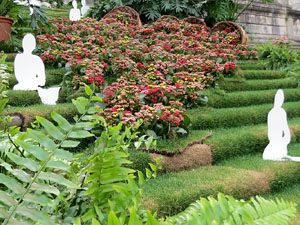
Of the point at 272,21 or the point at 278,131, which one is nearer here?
the point at 278,131

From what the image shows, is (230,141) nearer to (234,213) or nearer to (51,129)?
(234,213)

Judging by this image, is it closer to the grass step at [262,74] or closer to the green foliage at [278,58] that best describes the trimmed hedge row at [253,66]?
the green foliage at [278,58]

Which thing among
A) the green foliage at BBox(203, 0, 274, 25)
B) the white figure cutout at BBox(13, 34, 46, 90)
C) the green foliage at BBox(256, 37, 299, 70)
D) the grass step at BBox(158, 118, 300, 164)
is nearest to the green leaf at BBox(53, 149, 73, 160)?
the grass step at BBox(158, 118, 300, 164)

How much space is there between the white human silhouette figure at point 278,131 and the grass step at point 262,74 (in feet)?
13.5

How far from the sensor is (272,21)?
15.3 metres

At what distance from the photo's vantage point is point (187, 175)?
3.76 m

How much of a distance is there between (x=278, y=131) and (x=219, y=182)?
4.42 feet

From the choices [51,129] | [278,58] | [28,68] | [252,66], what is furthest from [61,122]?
[278,58]

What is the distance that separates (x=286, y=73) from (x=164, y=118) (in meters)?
5.95

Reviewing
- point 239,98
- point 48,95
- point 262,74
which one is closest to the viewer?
point 48,95

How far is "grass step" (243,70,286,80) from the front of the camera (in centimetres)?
845

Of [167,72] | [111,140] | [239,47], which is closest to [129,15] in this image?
[239,47]

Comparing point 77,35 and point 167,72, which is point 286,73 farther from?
point 77,35

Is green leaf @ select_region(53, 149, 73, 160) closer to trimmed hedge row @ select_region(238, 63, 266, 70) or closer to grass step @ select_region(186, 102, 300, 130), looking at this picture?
grass step @ select_region(186, 102, 300, 130)
